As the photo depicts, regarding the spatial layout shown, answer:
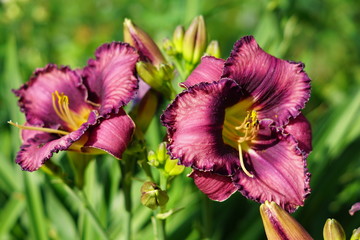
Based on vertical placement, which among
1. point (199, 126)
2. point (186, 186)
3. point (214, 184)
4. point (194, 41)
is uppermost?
point (194, 41)

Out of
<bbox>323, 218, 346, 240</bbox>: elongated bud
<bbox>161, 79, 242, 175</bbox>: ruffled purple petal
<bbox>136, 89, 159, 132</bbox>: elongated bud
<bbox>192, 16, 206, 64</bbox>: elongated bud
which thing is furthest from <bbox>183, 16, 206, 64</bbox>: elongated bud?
<bbox>323, 218, 346, 240</bbox>: elongated bud

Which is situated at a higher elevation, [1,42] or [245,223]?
[1,42]

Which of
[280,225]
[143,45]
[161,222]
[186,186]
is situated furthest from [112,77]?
[186,186]

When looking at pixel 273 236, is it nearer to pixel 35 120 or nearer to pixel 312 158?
pixel 35 120

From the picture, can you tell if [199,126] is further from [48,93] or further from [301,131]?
[48,93]

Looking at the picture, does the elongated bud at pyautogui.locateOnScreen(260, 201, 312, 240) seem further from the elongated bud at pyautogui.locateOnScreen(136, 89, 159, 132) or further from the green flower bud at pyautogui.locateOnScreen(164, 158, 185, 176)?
the elongated bud at pyautogui.locateOnScreen(136, 89, 159, 132)

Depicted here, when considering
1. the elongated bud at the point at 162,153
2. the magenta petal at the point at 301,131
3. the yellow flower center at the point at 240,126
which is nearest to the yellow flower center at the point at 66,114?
the elongated bud at the point at 162,153

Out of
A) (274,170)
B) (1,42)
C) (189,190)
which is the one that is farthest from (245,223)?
(1,42)
